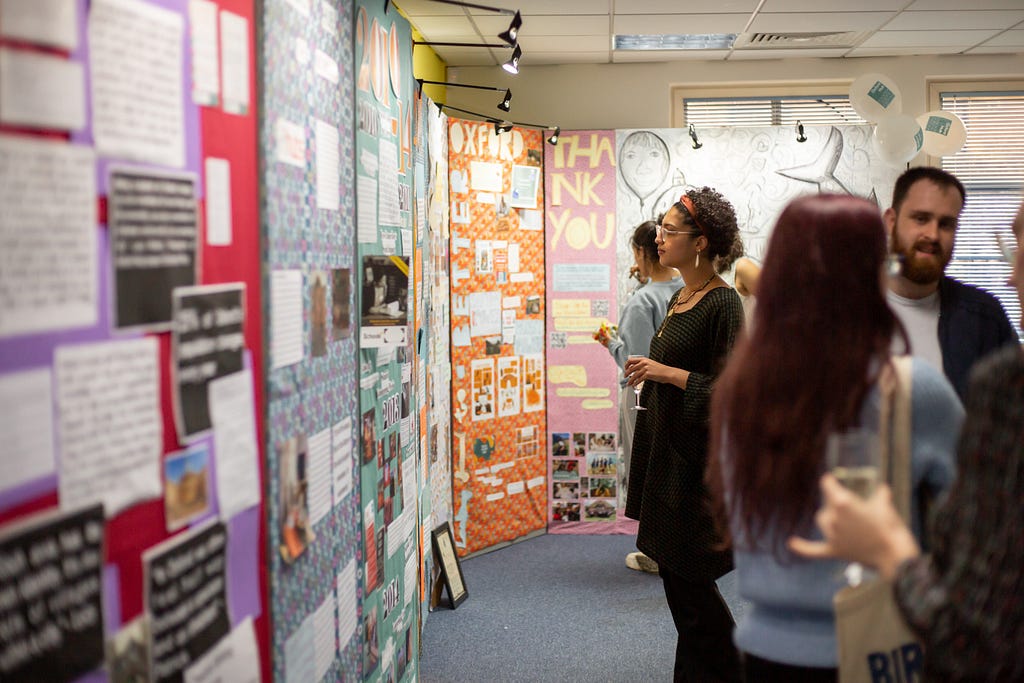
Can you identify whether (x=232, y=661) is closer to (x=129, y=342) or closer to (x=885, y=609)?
(x=129, y=342)

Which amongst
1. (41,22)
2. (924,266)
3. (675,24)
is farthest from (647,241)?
(41,22)

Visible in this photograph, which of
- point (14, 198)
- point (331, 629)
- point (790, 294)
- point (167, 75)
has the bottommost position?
point (331, 629)

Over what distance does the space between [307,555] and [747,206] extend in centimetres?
415

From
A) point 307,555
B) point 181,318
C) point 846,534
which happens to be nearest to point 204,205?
point 181,318

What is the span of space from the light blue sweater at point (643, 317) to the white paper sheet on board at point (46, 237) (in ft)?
10.6

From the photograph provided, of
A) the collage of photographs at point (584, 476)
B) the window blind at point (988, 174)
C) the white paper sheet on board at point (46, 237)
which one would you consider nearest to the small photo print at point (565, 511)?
the collage of photographs at point (584, 476)

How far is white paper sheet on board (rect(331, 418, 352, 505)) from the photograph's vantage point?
2.13 meters

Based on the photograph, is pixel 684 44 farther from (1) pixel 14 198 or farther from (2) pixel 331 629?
(1) pixel 14 198

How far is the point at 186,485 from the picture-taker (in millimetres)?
1357

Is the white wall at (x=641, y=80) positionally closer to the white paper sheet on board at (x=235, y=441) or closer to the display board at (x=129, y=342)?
the display board at (x=129, y=342)

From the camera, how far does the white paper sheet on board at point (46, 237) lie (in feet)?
3.24

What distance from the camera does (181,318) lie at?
133cm

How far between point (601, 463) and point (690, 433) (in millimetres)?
2685

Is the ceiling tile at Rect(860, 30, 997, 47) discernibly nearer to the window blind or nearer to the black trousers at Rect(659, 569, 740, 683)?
the window blind
